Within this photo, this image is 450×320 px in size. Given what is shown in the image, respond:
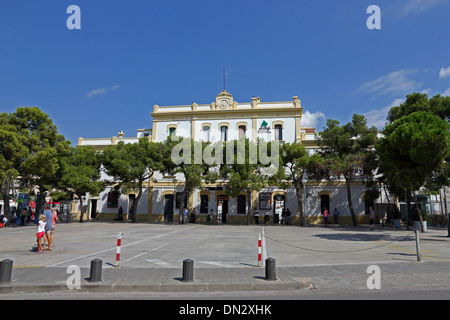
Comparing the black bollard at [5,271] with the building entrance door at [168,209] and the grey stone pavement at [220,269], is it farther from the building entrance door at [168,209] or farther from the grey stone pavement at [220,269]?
the building entrance door at [168,209]

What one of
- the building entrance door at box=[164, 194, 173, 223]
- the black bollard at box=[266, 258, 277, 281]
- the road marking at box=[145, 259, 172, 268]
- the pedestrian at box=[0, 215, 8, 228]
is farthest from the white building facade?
the black bollard at box=[266, 258, 277, 281]

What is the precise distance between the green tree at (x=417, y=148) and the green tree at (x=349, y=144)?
31.2 ft

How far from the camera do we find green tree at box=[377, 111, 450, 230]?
14.5 metres

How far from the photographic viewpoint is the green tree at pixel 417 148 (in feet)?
47.6

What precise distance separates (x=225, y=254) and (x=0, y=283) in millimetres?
7084

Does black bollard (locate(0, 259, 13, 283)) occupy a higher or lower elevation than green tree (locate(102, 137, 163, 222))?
lower

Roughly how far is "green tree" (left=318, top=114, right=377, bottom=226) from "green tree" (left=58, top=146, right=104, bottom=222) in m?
23.3

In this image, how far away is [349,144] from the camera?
27578mm

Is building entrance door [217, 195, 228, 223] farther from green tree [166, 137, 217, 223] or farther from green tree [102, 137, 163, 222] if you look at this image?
green tree [102, 137, 163, 222]

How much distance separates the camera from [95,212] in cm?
3628

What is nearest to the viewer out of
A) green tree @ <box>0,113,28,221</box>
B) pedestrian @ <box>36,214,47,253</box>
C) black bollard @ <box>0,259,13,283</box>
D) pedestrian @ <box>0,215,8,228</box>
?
black bollard @ <box>0,259,13,283</box>

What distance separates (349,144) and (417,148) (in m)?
13.0

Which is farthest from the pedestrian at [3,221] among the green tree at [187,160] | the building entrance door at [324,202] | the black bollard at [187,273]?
the building entrance door at [324,202]
